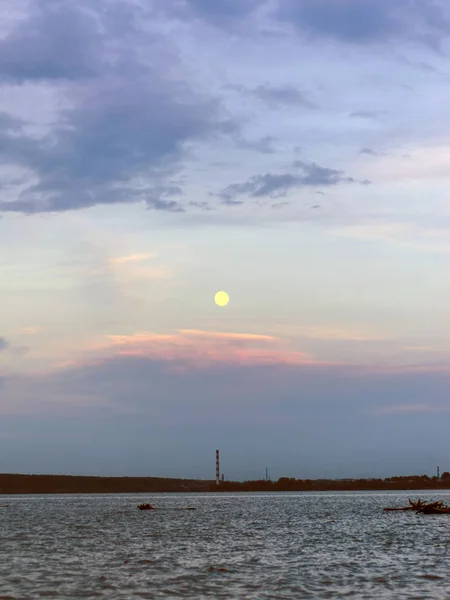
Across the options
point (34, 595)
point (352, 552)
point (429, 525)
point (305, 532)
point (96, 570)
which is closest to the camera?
point (34, 595)

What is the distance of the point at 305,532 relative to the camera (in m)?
91.3

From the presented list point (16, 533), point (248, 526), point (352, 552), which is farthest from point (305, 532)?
point (16, 533)

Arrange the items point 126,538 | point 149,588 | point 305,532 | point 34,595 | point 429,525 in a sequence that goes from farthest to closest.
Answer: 1. point 429,525
2. point 305,532
3. point 126,538
4. point 149,588
5. point 34,595

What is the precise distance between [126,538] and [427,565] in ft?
120

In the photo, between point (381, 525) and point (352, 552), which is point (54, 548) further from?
point (381, 525)

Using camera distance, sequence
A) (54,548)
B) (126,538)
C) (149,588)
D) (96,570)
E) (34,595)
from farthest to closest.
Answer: (126,538), (54,548), (96,570), (149,588), (34,595)

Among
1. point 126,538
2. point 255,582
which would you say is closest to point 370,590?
point 255,582

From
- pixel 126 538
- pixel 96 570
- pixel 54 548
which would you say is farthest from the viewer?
pixel 126 538

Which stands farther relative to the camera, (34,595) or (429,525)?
(429,525)

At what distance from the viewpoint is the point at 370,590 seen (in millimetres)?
43906

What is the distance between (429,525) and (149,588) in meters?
65.6

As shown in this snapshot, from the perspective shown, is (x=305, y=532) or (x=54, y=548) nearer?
(x=54, y=548)

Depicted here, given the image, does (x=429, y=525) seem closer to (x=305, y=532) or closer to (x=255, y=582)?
(x=305, y=532)

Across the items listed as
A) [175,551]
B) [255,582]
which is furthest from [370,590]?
[175,551]
